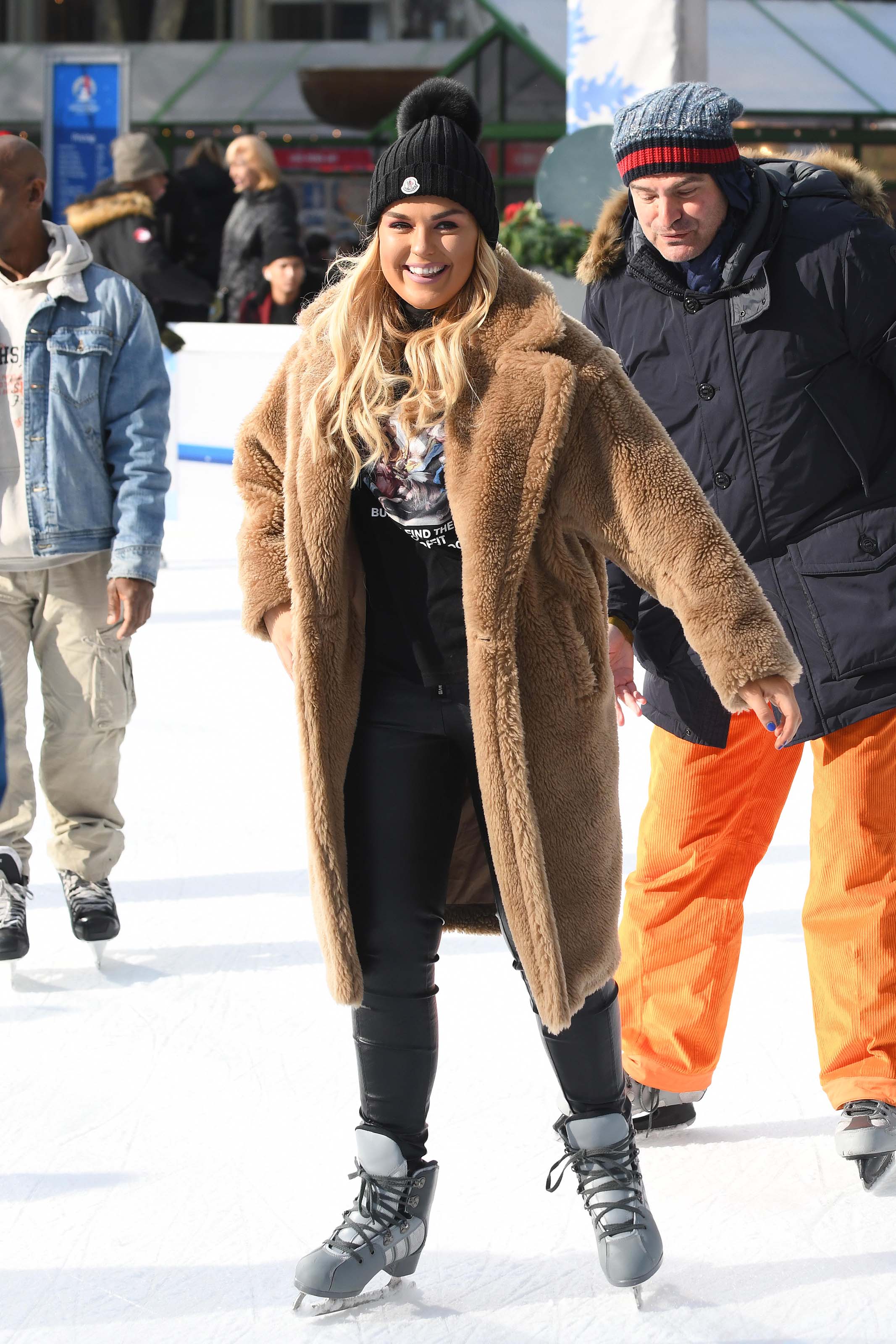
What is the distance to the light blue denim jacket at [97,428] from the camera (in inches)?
127

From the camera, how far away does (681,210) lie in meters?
2.37

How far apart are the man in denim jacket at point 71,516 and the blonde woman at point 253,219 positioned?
220 inches

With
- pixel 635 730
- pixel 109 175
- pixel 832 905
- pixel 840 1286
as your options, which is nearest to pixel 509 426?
pixel 832 905

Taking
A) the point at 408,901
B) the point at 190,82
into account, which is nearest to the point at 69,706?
the point at 408,901

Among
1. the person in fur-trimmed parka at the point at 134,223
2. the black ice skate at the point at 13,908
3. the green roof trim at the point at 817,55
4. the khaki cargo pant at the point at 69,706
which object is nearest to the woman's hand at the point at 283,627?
the khaki cargo pant at the point at 69,706

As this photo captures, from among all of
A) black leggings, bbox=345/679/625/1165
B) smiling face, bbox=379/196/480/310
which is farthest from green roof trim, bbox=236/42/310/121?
black leggings, bbox=345/679/625/1165

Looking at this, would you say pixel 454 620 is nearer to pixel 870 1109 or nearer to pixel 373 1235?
pixel 373 1235

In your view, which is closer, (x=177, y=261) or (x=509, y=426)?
(x=509, y=426)

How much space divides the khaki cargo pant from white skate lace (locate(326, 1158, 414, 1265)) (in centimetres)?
150

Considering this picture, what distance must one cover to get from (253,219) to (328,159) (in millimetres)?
7789

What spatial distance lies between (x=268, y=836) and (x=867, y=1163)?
222cm

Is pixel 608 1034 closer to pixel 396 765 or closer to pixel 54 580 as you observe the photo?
pixel 396 765

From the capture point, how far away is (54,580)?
11.0ft

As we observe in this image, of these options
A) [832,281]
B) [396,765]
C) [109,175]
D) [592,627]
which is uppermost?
[109,175]
